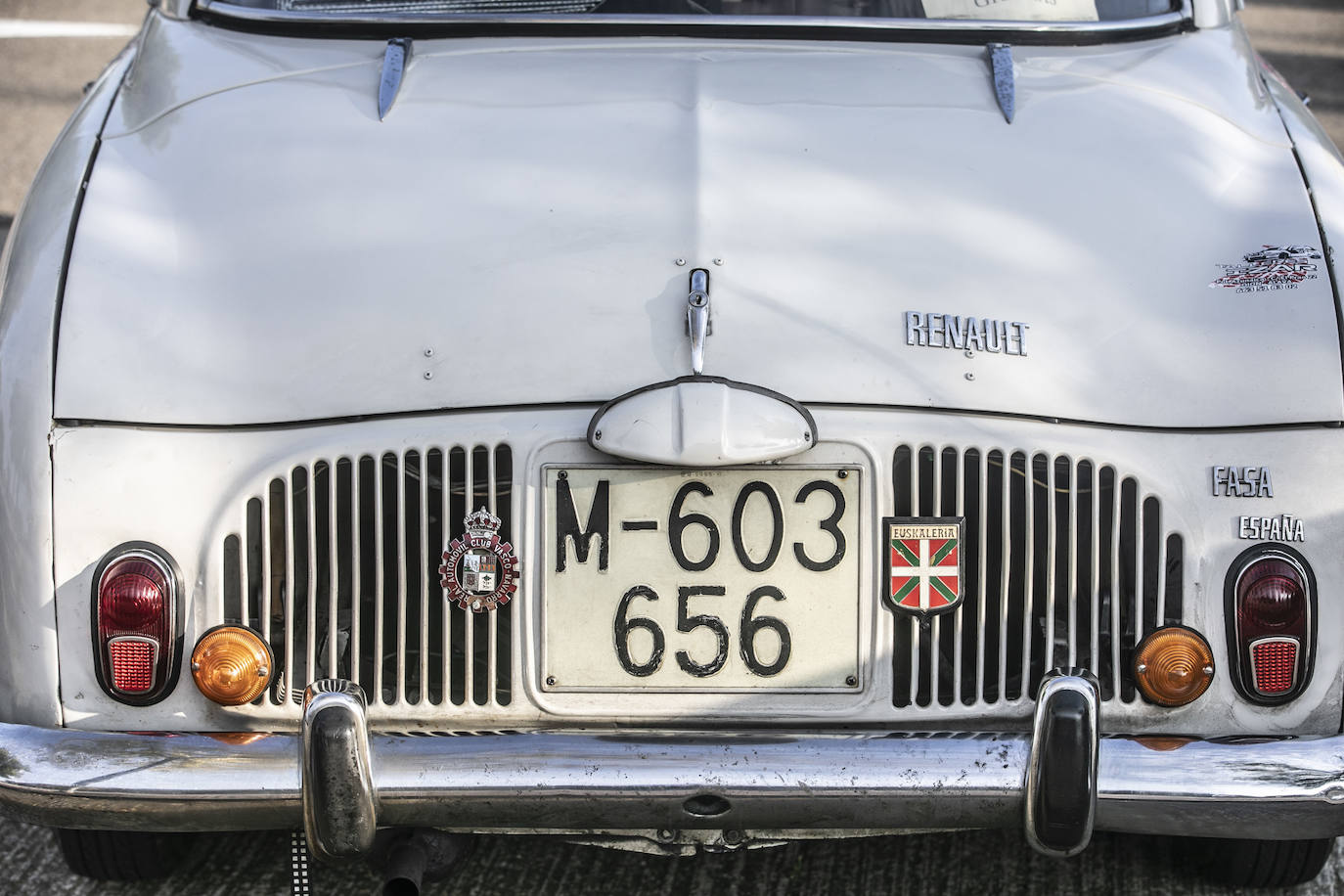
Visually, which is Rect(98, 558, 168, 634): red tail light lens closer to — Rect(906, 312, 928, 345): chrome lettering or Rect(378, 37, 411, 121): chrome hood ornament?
Rect(378, 37, 411, 121): chrome hood ornament

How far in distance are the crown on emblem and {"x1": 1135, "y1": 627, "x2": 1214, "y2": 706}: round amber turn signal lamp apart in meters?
1.02

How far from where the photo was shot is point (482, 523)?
7.89 feet

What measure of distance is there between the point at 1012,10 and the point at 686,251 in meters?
1.26

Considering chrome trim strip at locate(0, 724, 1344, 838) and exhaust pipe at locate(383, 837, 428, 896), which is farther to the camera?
exhaust pipe at locate(383, 837, 428, 896)

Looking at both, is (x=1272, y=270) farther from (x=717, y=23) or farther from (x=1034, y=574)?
(x=717, y=23)

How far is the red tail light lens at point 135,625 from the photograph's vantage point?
94.4 inches

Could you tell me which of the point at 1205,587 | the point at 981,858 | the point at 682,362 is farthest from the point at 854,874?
the point at 682,362

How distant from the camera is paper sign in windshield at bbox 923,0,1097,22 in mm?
3365

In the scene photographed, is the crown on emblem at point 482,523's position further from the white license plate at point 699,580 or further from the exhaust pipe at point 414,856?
the exhaust pipe at point 414,856

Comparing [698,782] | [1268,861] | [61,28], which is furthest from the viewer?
[61,28]

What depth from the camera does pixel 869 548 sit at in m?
2.40

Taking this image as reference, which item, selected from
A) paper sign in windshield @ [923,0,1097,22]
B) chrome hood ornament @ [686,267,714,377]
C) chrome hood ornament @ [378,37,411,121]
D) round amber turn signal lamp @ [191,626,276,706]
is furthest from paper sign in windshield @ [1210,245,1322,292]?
round amber turn signal lamp @ [191,626,276,706]

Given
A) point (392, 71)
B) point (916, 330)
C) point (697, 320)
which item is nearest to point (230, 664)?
point (697, 320)

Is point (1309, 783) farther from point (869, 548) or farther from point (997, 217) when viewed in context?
point (997, 217)
